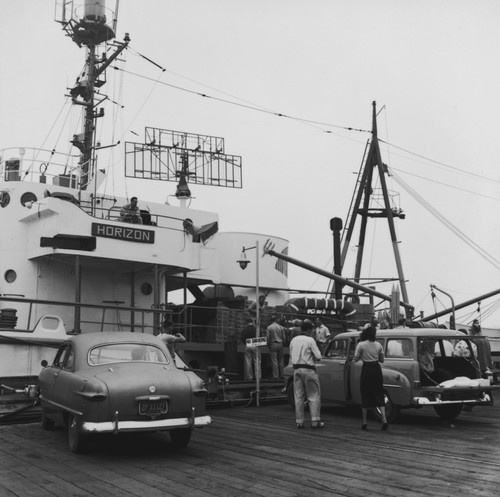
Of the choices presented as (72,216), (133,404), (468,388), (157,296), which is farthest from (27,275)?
(468,388)

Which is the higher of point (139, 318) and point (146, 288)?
point (146, 288)

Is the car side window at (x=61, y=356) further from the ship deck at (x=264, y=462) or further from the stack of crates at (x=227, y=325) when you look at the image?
the stack of crates at (x=227, y=325)

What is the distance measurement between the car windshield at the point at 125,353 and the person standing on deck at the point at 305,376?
2.60 m

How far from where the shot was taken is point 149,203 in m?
19.0

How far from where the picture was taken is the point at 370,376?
34.0 feet

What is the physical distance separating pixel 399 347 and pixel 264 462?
4882 mm

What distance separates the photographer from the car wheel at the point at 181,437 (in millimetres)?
8242

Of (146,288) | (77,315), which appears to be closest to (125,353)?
(77,315)

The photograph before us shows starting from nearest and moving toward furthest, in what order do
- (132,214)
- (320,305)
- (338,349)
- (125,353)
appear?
1. (125,353)
2. (338,349)
3. (132,214)
4. (320,305)

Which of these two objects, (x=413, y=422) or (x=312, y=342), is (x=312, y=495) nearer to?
(x=312, y=342)

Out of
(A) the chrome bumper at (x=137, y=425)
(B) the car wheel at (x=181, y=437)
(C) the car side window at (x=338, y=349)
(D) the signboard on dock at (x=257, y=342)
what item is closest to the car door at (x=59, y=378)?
(A) the chrome bumper at (x=137, y=425)

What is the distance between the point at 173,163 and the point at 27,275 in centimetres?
992

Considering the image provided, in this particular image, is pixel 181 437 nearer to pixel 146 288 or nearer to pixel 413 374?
pixel 413 374

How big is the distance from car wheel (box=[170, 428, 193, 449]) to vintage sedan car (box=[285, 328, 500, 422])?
4.24 meters
